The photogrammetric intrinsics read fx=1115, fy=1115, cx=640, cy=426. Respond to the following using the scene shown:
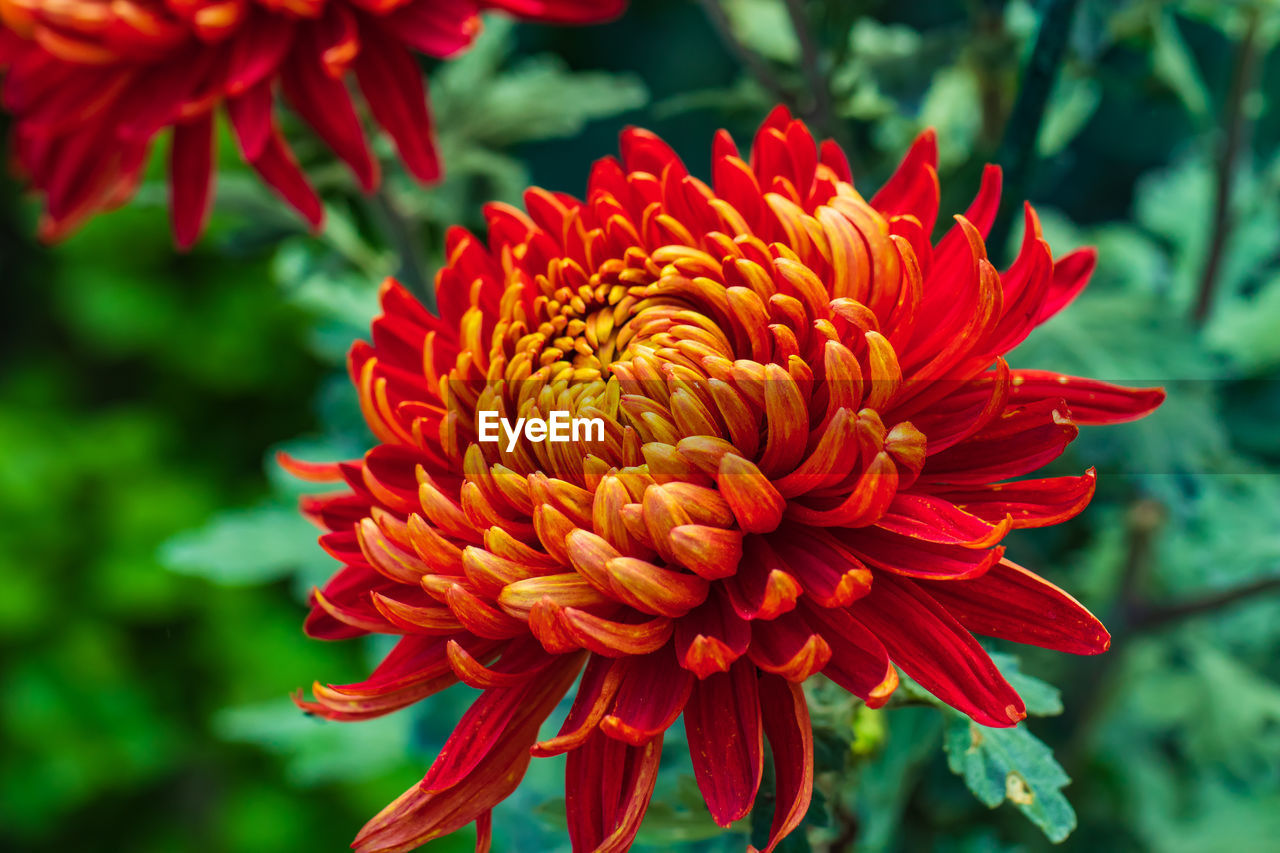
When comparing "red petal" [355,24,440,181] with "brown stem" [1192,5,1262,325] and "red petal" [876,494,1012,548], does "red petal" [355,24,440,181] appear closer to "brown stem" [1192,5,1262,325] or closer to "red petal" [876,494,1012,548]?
"red petal" [876,494,1012,548]

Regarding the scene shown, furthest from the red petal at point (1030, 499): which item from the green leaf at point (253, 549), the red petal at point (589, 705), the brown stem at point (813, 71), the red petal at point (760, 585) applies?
the green leaf at point (253, 549)

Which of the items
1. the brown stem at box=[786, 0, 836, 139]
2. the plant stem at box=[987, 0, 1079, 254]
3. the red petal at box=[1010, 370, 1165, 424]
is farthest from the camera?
the brown stem at box=[786, 0, 836, 139]

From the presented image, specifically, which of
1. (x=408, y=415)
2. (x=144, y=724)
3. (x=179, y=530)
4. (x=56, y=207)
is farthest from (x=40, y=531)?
(x=408, y=415)

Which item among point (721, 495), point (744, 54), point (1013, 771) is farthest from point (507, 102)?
point (1013, 771)

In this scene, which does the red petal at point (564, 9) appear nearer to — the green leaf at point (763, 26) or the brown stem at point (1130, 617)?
the green leaf at point (763, 26)

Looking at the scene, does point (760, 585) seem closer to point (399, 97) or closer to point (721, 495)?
point (721, 495)

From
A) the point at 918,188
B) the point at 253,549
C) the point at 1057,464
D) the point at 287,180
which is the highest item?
the point at 918,188

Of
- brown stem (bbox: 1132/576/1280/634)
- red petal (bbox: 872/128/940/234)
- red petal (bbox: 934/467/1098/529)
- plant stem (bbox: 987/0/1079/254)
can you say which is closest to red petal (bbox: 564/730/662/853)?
red petal (bbox: 934/467/1098/529)
